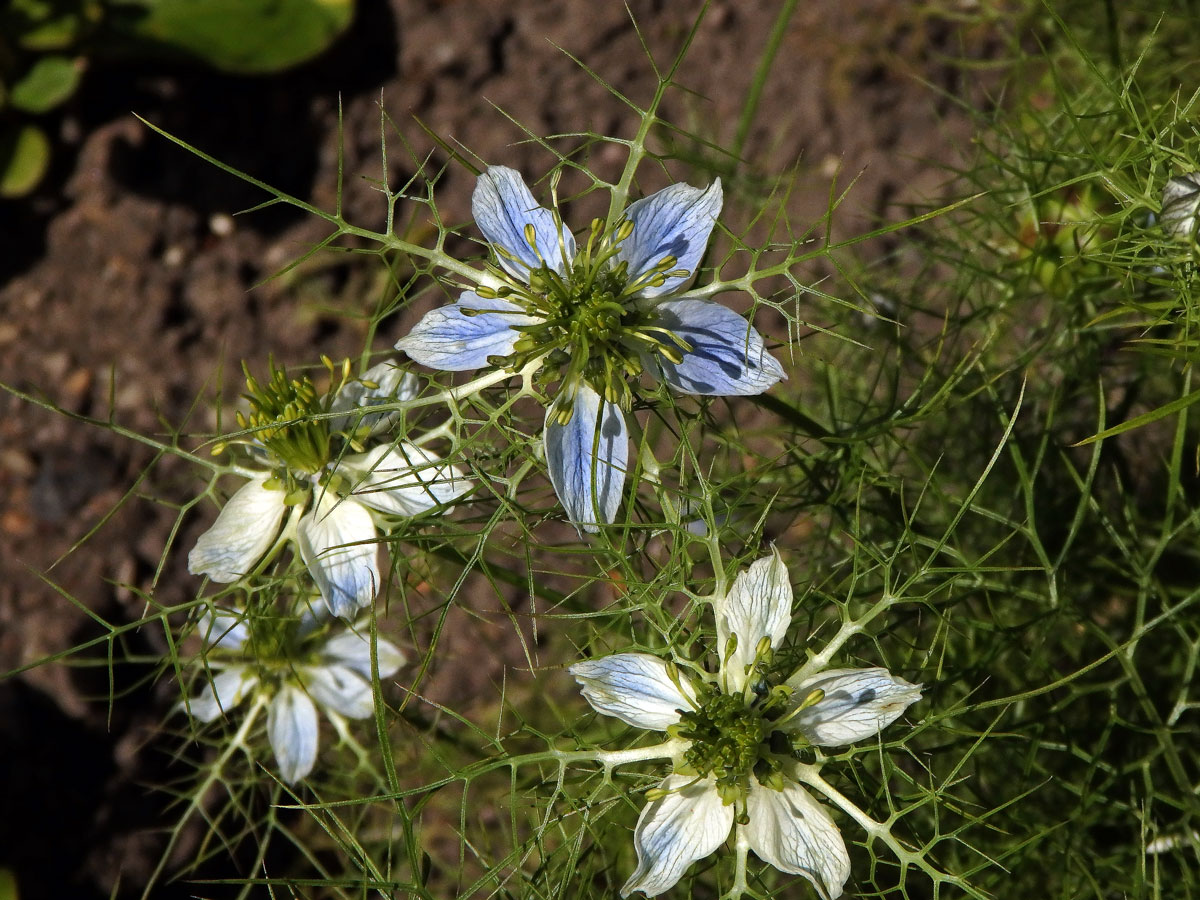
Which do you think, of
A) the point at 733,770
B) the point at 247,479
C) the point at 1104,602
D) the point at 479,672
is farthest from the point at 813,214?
the point at 733,770

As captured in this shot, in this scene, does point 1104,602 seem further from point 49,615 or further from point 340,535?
point 49,615

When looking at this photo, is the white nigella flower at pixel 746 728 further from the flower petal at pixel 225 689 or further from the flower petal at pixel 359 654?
the flower petal at pixel 225 689

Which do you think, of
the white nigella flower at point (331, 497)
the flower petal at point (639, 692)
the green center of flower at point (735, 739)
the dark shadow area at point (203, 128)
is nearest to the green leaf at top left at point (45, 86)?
the dark shadow area at point (203, 128)

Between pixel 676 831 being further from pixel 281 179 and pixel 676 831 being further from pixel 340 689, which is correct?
pixel 281 179

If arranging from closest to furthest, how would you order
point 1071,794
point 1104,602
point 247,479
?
point 247,479, point 1071,794, point 1104,602

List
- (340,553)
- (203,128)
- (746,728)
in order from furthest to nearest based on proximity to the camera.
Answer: (203,128)
(340,553)
(746,728)

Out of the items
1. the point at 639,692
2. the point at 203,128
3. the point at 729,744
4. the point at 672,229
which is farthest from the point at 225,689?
the point at 203,128

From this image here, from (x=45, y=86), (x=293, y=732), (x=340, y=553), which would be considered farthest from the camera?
(x=45, y=86)

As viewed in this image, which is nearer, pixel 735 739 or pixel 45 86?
pixel 735 739

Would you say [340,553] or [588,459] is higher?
[588,459]
